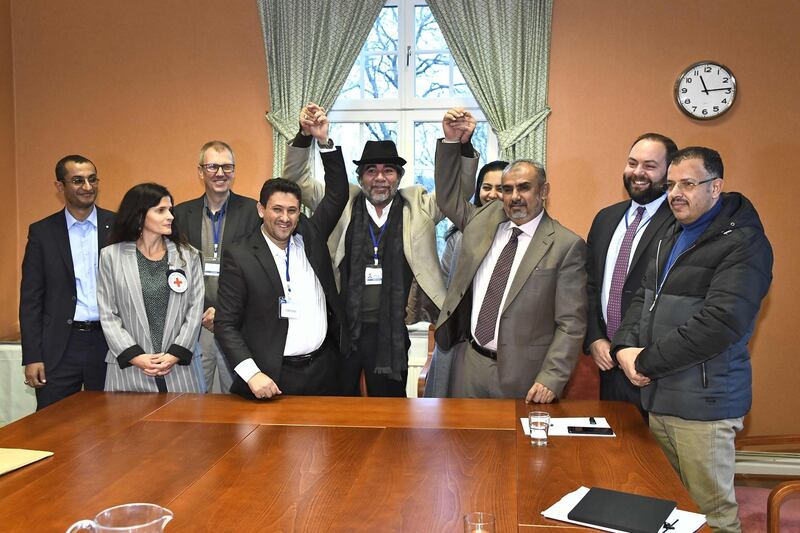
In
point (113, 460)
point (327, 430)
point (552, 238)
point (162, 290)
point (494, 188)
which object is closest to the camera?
point (113, 460)

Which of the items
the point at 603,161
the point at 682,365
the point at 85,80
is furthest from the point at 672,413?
the point at 85,80

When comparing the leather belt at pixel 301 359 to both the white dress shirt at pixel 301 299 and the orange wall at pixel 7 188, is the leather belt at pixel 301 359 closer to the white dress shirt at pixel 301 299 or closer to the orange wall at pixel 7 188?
the white dress shirt at pixel 301 299

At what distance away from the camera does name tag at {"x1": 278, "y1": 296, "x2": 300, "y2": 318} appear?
3.26 metres

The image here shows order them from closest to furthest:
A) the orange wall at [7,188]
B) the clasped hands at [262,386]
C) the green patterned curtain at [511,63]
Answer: the clasped hands at [262,386], the green patterned curtain at [511,63], the orange wall at [7,188]

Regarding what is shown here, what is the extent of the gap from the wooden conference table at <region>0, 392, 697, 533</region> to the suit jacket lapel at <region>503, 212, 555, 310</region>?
473 millimetres

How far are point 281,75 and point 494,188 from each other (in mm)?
2381

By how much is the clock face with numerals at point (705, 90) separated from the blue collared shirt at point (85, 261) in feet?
13.1

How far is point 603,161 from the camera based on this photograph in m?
5.53

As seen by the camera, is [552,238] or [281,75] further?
[281,75]

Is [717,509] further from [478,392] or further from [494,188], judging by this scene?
[494,188]

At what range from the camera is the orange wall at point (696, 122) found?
17.4 ft

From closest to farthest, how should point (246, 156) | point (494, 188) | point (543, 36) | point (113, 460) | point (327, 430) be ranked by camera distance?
point (113, 460) < point (327, 430) < point (494, 188) < point (543, 36) < point (246, 156)

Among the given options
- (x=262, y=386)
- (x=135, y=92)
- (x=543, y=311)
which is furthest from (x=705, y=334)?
(x=135, y=92)

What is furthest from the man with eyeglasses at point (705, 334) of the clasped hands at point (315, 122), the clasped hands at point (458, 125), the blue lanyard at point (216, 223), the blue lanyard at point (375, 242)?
the blue lanyard at point (216, 223)
